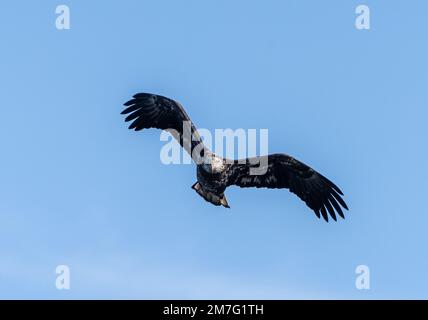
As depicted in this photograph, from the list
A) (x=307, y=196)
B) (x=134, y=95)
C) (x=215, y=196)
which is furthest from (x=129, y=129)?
(x=307, y=196)

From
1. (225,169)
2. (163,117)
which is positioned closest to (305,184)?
(225,169)

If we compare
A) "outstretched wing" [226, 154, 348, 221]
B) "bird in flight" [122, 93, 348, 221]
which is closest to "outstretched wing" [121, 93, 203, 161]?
"bird in flight" [122, 93, 348, 221]

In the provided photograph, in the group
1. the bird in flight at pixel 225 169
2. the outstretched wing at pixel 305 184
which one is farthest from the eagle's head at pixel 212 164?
the outstretched wing at pixel 305 184

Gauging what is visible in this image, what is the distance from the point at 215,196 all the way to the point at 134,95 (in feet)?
11.3

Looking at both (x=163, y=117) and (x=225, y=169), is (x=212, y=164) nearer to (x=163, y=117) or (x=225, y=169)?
(x=225, y=169)

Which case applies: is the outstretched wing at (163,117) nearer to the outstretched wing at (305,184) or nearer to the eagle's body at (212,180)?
the eagle's body at (212,180)

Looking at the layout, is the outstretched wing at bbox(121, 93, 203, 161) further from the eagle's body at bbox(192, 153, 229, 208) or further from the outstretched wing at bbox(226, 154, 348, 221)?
the outstretched wing at bbox(226, 154, 348, 221)

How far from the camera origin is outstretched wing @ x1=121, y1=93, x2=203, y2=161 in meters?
25.1

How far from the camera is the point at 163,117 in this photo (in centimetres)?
2561

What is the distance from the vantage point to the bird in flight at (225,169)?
24969 mm

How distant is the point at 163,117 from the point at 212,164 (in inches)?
80.6

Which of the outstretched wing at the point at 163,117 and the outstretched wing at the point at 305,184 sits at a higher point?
the outstretched wing at the point at 163,117

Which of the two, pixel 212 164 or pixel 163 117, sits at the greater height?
pixel 163 117
